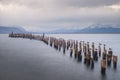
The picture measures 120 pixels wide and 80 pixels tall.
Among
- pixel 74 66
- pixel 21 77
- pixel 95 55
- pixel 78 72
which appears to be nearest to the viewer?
pixel 21 77

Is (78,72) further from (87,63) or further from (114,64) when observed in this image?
(114,64)

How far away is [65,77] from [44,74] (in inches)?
115

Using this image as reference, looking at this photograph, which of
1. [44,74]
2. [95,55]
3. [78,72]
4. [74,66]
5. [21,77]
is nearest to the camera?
[21,77]

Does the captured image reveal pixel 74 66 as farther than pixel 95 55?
No

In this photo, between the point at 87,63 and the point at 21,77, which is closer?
the point at 21,77

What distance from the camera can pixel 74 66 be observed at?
98.6 feet

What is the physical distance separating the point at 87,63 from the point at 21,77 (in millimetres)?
9347

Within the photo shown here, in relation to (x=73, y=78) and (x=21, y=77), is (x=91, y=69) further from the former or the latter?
(x=21, y=77)

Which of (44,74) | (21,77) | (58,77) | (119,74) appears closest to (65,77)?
(58,77)

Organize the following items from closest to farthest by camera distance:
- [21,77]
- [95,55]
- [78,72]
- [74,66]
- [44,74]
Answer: [21,77]
[44,74]
[78,72]
[74,66]
[95,55]

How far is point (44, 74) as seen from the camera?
24750mm

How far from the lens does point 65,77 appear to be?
23109mm

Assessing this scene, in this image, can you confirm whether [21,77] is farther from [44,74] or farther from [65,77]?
[65,77]

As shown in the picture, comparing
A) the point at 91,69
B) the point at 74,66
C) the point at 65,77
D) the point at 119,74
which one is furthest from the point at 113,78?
the point at 74,66
